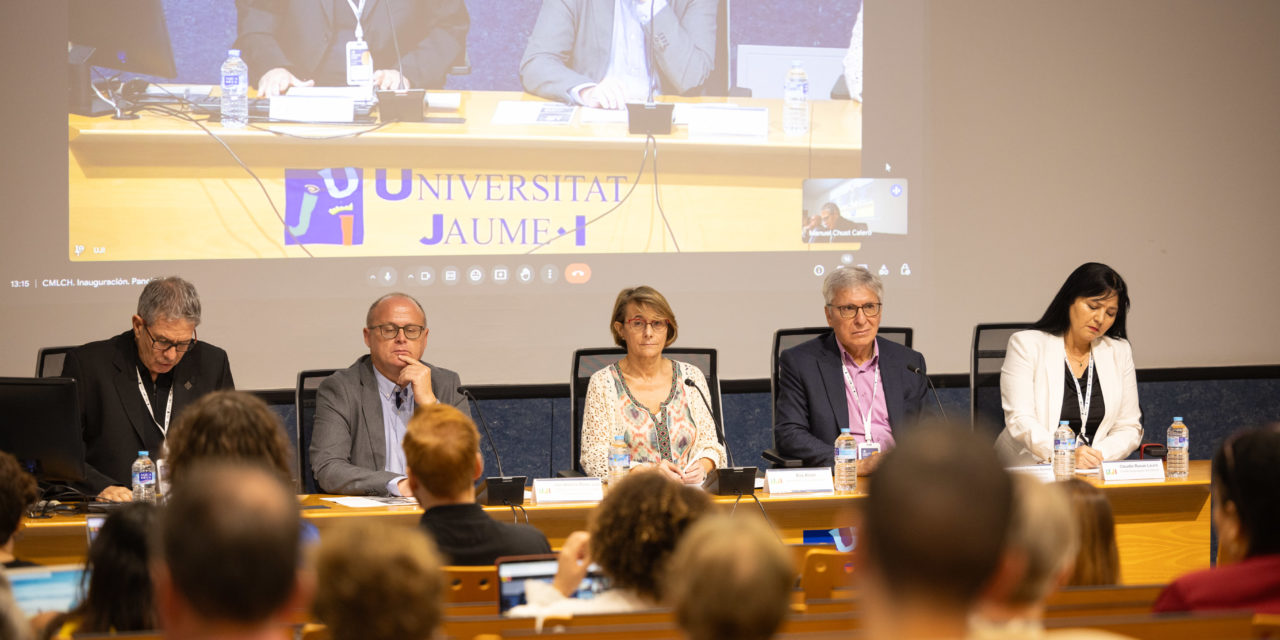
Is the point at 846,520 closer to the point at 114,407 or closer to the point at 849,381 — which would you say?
the point at 849,381

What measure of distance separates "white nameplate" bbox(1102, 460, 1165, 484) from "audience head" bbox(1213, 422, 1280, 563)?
Answer: 1.64 m

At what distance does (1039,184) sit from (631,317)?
254cm

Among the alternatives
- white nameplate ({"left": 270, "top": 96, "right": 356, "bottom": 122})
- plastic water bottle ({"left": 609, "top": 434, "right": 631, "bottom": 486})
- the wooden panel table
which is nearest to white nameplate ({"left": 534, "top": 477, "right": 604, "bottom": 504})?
the wooden panel table

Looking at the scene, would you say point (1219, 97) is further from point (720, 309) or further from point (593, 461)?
point (593, 461)

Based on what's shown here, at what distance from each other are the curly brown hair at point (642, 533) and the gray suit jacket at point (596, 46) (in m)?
3.17

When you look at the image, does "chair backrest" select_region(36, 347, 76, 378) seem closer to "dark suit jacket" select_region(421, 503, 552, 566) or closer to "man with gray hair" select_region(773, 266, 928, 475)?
"dark suit jacket" select_region(421, 503, 552, 566)

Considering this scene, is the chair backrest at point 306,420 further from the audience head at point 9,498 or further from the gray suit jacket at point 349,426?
the audience head at point 9,498

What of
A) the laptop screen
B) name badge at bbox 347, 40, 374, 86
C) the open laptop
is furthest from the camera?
name badge at bbox 347, 40, 374, 86

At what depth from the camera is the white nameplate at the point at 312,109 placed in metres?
4.50

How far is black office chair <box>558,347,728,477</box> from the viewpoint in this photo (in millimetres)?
3826

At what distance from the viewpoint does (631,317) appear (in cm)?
377

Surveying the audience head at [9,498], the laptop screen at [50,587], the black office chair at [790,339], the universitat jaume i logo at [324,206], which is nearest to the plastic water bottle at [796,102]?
the black office chair at [790,339]

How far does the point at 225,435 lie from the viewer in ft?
7.02

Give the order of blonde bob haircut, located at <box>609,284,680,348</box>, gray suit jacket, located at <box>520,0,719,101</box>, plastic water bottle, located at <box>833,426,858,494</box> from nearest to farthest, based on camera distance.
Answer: plastic water bottle, located at <box>833,426,858,494</box> < blonde bob haircut, located at <box>609,284,680,348</box> < gray suit jacket, located at <box>520,0,719,101</box>
